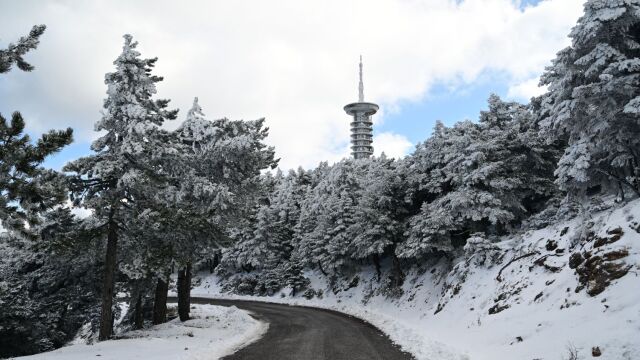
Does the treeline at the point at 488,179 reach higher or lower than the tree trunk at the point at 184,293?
higher

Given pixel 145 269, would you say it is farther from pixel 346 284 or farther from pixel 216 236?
pixel 346 284

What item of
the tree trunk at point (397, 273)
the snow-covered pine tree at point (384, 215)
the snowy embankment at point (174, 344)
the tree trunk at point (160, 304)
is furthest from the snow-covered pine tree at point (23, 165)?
the tree trunk at point (397, 273)

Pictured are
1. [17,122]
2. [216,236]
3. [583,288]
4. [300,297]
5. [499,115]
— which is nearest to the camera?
[17,122]

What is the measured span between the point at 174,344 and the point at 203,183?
757 cm

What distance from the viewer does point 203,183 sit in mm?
20375

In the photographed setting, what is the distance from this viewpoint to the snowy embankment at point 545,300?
9.96 meters

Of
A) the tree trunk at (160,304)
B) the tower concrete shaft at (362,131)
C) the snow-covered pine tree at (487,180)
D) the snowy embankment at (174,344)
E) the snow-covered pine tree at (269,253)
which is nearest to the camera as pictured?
the snowy embankment at (174,344)

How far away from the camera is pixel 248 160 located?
2152 centimetres

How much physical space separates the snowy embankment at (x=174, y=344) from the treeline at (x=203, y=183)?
204 cm

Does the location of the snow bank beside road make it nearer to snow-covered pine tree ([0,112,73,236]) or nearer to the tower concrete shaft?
snow-covered pine tree ([0,112,73,236])

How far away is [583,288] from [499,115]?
20.5 meters

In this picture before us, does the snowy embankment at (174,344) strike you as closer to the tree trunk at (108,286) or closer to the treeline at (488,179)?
the tree trunk at (108,286)

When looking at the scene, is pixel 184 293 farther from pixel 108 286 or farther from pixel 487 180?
pixel 487 180

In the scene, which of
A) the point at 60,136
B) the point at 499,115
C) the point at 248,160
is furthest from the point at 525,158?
the point at 60,136
